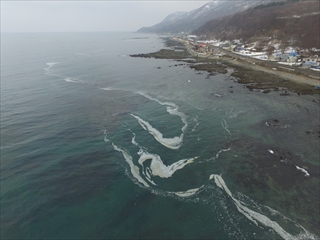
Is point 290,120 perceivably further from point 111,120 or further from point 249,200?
point 111,120

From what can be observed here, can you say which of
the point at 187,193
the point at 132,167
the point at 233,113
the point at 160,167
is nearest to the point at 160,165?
the point at 160,167

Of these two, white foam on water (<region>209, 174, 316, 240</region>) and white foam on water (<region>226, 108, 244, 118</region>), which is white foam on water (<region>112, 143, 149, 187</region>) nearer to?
white foam on water (<region>209, 174, 316, 240</region>)

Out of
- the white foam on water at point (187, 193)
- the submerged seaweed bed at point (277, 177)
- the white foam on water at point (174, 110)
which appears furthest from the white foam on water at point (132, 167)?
the submerged seaweed bed at point (277, 177)

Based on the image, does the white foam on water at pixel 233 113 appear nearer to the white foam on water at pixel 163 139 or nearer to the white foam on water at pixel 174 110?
the white foam on water at pixel 174 110

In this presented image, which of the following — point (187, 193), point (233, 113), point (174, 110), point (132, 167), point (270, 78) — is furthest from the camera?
point (270, 78)

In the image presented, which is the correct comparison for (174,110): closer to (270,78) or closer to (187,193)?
(187,193)

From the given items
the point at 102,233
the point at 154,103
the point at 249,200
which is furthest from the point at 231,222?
the point at 154,103

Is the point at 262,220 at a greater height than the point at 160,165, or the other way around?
the point at 262,220
